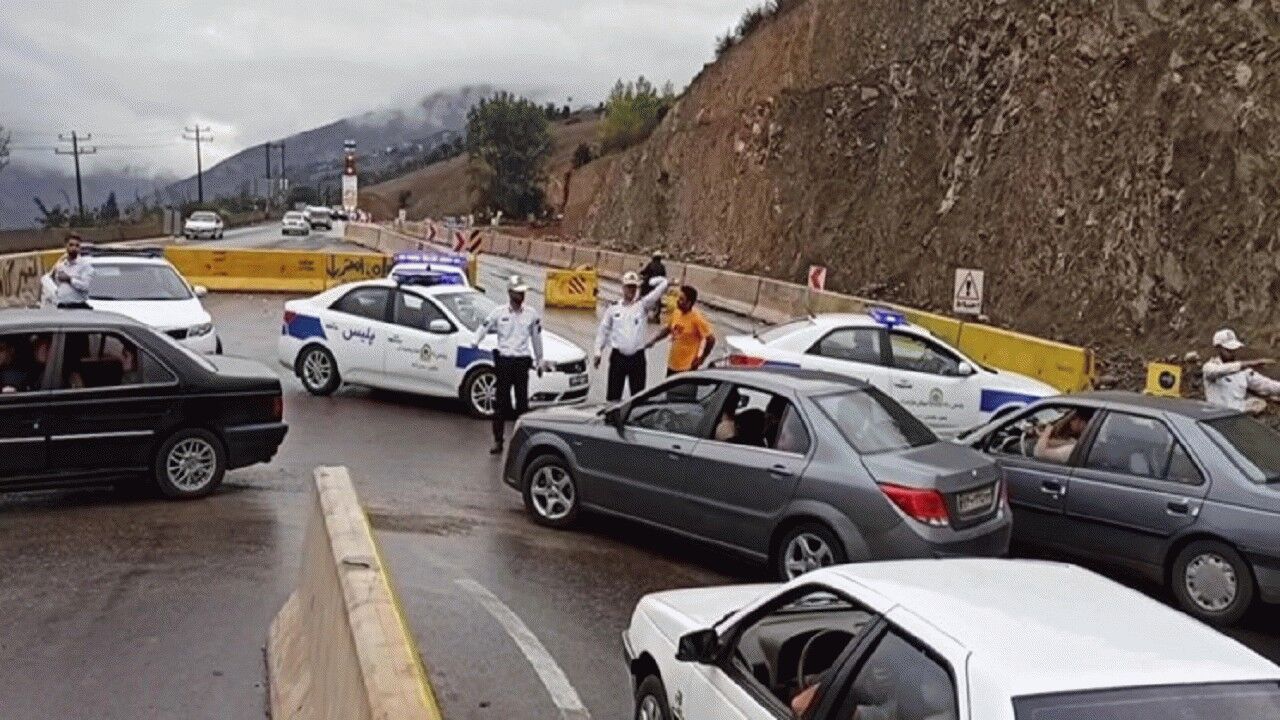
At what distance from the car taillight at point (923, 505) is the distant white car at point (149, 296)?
1063cm

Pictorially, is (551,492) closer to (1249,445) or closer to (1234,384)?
(1249,445)

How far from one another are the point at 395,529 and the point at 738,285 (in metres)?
22.0

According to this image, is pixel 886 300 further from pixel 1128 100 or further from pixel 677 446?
pixel 677 446

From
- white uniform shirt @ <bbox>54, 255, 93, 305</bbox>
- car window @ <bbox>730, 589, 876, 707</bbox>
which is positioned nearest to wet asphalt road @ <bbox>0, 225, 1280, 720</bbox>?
car window @ <bbox>730, 589, 876, 707</bbox>

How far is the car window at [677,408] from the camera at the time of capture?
9.06 metres

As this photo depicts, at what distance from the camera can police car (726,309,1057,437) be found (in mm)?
13586

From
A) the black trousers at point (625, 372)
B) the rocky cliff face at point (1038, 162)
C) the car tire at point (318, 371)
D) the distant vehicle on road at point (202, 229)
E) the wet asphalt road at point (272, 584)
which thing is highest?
the rocky cliff face at point (1038, 162)

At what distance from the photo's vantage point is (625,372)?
44.3ft

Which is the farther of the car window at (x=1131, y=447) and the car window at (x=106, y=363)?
the car window at (x=106, y=363)

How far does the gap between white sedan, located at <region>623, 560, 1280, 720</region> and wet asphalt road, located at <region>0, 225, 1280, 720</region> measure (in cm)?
179

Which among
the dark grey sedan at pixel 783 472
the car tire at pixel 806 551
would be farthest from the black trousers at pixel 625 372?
the car tire at pixel 806 551

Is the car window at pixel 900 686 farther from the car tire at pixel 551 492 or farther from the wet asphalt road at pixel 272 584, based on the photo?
the car tire at pixel 551 492

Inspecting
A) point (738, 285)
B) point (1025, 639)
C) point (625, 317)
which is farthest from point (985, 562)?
point (738, 285)

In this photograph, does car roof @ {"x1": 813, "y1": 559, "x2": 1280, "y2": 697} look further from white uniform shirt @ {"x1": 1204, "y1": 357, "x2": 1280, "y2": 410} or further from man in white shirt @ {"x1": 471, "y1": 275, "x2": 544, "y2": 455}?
man in white shirt @ {"x1": 471, "y1": 275, "x2": 544, "y2": 455}
